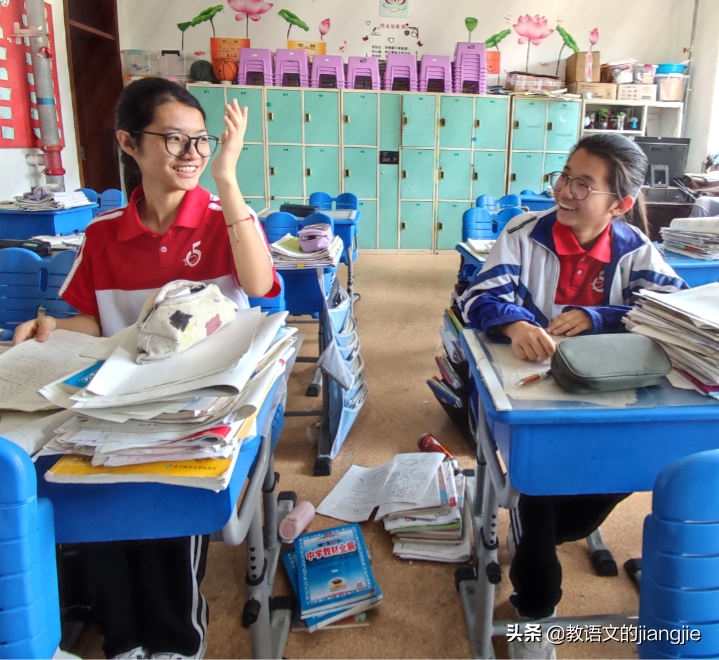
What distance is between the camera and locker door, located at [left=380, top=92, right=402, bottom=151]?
599 cm

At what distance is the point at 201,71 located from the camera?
5.84 meters

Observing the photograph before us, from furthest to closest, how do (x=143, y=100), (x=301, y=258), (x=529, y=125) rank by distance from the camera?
(x=529, y=125) < (x=301, y=258) < (x=143, y=100)

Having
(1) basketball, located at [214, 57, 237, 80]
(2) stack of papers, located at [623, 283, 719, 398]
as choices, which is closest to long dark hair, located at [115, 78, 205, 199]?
(2) stack of papers, located at [623, 283, 719, 398]

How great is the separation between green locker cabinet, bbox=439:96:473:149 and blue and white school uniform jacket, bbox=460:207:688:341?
519 centimetres

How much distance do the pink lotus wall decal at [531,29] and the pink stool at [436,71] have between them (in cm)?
111

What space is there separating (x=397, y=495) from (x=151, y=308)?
3.50 ft

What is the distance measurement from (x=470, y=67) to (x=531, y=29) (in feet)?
3.60

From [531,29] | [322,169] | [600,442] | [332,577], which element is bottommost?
[332,577]

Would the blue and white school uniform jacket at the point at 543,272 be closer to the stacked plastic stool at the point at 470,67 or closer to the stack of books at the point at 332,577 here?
the stack of books at the point at 332,577

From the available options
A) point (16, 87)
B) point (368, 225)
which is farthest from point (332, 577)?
point (368, 225)

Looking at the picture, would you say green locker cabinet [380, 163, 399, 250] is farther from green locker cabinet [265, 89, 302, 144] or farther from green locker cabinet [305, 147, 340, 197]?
green locker cabinet [265, 89, 302, 144]

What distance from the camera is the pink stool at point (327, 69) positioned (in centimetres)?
585

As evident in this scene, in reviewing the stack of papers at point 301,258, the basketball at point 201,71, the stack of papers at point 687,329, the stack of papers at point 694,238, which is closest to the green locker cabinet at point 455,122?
the basketball at point 201,71

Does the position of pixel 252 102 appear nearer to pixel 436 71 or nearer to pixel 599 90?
pixel 436 71
